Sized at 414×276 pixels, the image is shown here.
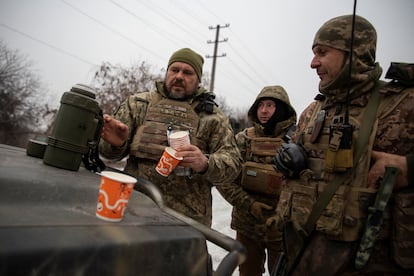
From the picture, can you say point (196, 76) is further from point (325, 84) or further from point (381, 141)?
point (381, 141)

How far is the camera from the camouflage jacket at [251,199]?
3043 mm

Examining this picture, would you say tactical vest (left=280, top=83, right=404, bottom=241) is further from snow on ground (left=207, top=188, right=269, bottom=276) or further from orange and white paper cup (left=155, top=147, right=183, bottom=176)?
snow on ground (left=207, top=188, right=269, bottom=276)

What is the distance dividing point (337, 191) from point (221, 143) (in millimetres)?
990

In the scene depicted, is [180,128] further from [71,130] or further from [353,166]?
[353,166]

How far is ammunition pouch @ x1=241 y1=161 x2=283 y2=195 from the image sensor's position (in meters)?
3.07

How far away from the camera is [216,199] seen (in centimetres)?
794

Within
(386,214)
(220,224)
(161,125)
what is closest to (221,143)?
(161,125)

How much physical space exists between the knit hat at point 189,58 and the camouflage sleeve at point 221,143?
18.2 inches

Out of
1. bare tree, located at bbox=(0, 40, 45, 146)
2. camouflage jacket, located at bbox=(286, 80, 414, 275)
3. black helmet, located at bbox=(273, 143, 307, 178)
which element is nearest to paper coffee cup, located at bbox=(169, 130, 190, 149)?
black helmet, located at bbox=(273, 143, 307, 178)

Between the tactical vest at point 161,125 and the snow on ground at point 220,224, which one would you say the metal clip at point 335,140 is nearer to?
the tactical vest at point 161,125

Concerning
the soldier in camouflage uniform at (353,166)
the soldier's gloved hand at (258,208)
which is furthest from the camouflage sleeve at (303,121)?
the soldier's gloved hand at (258,208)

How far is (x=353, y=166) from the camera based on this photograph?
180cm

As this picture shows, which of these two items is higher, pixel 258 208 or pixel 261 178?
pixel 261 178

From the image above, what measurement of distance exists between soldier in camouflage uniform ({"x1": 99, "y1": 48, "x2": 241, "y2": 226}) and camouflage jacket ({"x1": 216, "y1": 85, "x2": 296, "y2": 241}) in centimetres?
78
